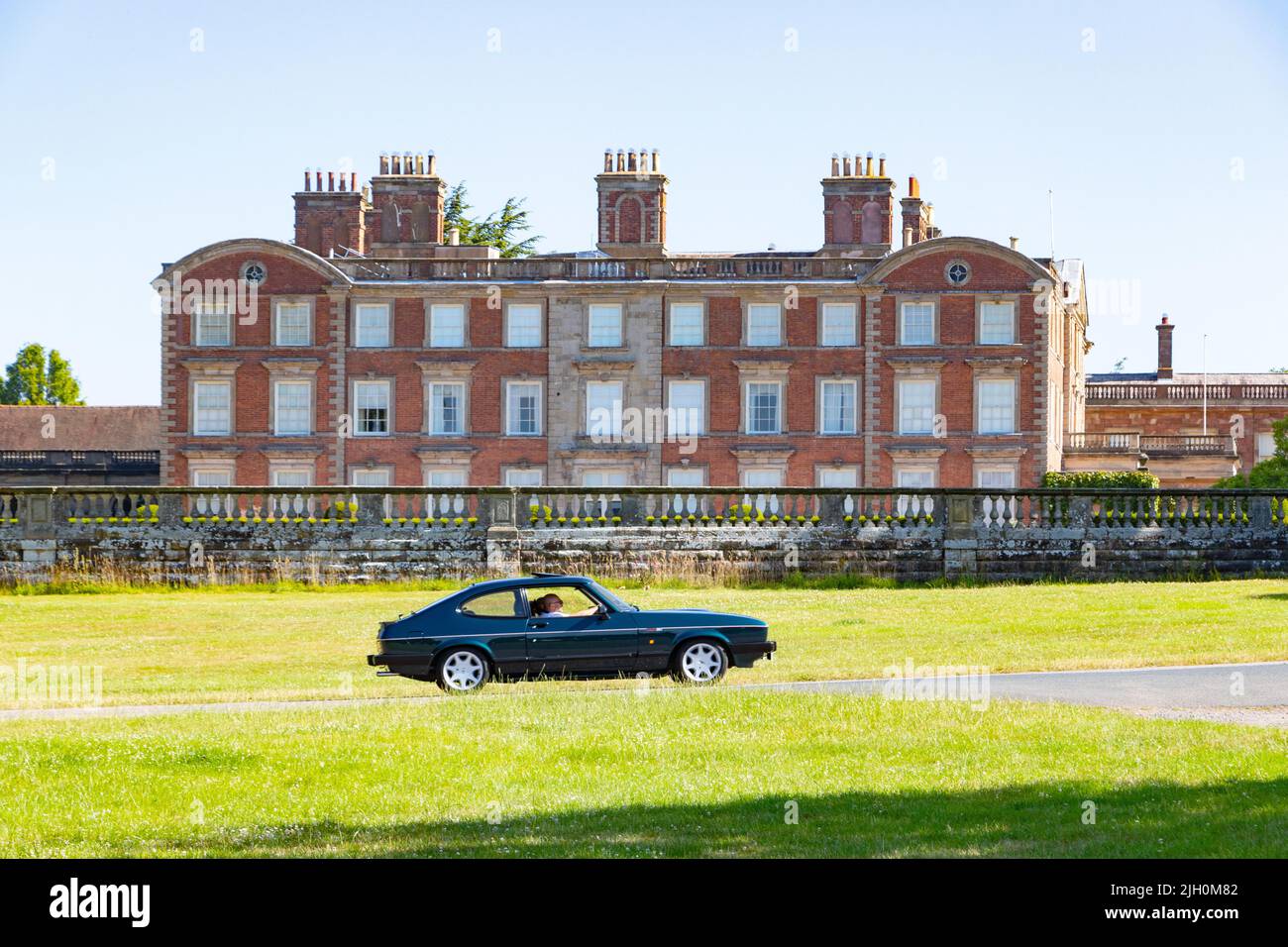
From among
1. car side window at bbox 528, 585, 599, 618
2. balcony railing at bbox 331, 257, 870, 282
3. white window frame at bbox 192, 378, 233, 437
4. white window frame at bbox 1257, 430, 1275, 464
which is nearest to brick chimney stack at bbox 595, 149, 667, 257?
balcony railing at bbox 331, 257, 870, 282

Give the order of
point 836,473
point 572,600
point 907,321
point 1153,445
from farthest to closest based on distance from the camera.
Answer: point 1153,445 → point 836,473 → point 907,321 → point 572,600

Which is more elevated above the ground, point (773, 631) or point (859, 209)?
point (859, 209)

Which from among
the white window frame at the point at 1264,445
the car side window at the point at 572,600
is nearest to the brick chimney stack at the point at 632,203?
the white window frame at the point at 1264,445

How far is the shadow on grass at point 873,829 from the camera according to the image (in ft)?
33.8

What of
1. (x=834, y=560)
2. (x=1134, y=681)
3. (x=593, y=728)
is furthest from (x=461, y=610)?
(x=834, y=560)

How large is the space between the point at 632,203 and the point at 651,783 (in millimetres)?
50475

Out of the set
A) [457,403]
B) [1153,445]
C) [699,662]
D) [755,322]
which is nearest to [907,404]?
[755,322]

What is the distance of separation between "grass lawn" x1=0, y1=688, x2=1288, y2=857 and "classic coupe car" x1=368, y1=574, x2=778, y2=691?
2066 millimetres

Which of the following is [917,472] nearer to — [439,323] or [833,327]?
[833,327]

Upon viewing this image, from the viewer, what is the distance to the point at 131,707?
18.0 meters

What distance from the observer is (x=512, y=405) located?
190 feet

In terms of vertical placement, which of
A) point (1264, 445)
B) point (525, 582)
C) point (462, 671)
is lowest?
point (462, 671)

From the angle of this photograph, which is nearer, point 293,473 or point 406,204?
point 293,473
